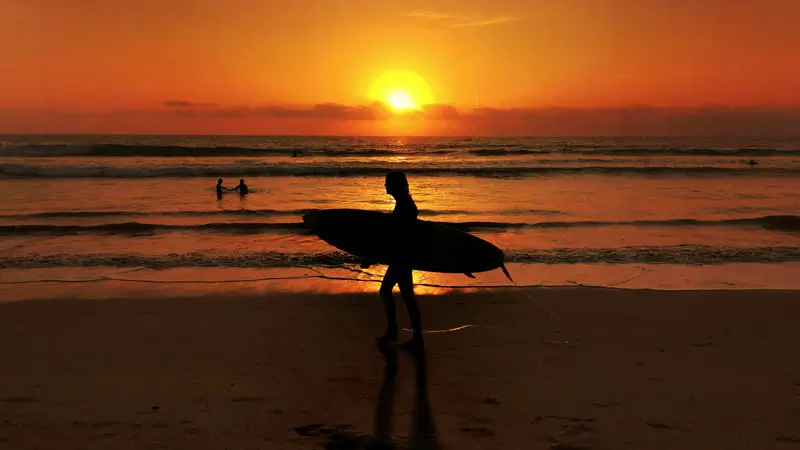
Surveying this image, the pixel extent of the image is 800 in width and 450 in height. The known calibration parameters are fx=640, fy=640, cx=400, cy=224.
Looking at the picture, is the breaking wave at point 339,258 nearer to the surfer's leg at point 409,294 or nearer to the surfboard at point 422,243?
the surfboard at point 422,243

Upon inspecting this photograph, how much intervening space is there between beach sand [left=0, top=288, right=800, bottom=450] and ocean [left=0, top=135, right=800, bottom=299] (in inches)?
62.6

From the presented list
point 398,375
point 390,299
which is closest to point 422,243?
point 390,299

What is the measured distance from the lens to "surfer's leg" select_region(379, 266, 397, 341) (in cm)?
642

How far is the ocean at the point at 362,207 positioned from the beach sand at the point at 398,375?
5.22 ft

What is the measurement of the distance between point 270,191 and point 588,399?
20460 mm

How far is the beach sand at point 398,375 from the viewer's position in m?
4.57

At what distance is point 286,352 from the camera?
6.44m

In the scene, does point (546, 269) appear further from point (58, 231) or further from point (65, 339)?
point (58, 231)

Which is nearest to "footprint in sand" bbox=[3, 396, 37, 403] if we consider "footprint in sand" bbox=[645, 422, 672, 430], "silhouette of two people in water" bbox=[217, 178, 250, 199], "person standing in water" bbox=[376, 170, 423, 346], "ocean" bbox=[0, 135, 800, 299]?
"person standing in water" bbox=[376, 170, 423, 346]

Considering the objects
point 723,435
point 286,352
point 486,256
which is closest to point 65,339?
point 286,352

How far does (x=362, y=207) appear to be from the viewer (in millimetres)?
20359

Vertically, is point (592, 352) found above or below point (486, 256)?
below

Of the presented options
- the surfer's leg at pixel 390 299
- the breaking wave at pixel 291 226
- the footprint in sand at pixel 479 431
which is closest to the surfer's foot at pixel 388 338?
the surfer's leg at pixel 390 299

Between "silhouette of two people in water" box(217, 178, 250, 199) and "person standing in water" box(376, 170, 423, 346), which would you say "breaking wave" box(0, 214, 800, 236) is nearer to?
"silhouette of two people in water" box(217, 178, 250, 199)
